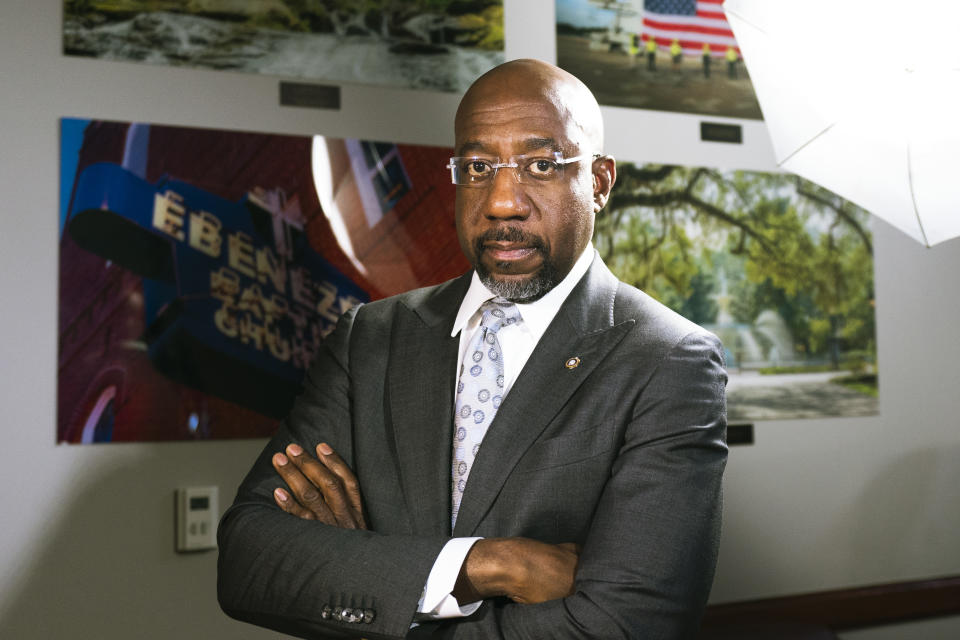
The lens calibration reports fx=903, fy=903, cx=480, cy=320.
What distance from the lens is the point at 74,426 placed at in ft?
7.82

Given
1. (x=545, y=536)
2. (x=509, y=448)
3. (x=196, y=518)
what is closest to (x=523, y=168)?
(x=509, y=448)

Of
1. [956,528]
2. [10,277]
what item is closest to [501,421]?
[10,277]

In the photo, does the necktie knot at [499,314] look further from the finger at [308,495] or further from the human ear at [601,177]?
the finger at [308,495]

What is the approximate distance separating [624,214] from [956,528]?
6.21ft

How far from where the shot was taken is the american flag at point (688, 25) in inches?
126

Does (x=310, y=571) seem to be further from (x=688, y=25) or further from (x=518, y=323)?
(x=688, y=25)

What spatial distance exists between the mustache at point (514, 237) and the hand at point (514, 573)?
0.56m

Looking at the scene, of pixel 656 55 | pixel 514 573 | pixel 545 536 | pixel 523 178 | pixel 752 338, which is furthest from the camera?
pixel 752 338

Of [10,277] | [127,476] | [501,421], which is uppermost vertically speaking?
[10,277]

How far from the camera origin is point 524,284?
1.78 metres

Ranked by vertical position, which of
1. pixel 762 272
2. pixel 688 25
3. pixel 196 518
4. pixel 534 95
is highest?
pixel 688 25

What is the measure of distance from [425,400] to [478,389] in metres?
0.11

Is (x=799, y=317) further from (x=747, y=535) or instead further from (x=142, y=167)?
(x=142, y=167)

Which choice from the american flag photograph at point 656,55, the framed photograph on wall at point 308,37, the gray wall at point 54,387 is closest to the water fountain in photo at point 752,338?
the gray wall at point 54,387
